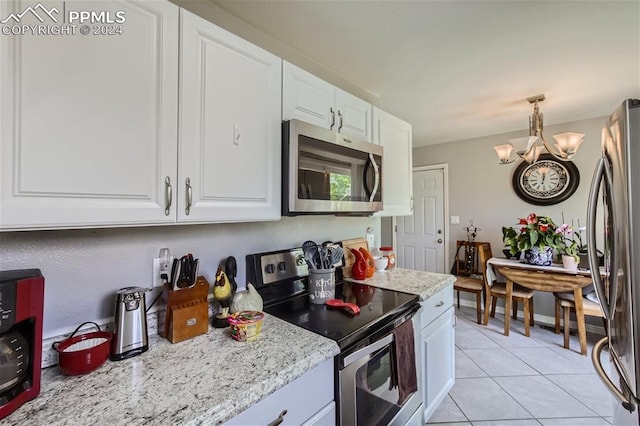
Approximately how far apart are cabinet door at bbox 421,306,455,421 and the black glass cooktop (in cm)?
33

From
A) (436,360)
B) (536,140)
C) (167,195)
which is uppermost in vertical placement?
(536,140)

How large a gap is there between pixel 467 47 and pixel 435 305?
64.3 inches

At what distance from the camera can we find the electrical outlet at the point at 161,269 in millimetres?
Answer: 1163

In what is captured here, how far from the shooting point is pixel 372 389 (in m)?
1.22

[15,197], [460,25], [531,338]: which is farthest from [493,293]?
[15,197]

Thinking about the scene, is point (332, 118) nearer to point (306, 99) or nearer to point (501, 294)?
point (306, 99)

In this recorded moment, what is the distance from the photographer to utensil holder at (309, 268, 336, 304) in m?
1.45

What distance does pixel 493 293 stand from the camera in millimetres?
3215

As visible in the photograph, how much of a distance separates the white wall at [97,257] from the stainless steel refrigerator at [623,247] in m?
1.50

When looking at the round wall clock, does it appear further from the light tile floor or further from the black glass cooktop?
the black glass cooktop

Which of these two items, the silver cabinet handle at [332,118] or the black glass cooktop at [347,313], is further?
the silver cabinet handle at [332,118]

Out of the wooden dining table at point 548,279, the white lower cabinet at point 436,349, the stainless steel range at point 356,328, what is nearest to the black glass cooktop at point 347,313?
the stainless steel range at point 356,328

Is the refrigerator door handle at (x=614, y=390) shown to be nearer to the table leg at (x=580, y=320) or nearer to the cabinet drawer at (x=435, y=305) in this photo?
the cabinet drawer at (x=435, y=305)

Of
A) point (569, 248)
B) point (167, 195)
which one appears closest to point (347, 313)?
point (167, 195)
